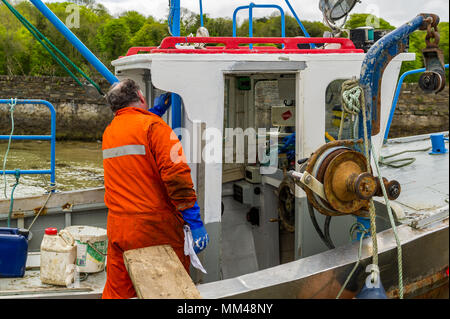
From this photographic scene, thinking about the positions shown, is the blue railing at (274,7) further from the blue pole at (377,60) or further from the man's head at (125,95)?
the man's head at (125,95)

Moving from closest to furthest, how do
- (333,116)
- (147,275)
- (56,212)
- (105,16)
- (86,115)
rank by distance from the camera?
(147,275), (333,116), (56,212), (86,115), (105,16)

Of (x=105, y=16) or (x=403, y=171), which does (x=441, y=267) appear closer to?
(x=403, y=171)

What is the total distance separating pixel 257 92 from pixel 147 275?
2.98 metres

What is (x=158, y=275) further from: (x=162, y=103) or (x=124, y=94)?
(x=162, y=103)

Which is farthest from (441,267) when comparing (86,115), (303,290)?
(86,115)

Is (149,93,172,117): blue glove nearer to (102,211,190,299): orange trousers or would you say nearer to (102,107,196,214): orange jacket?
(102,107,196,214): orange jacket

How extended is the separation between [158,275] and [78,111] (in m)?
24.1

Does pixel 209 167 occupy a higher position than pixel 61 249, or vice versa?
pixel 209 167

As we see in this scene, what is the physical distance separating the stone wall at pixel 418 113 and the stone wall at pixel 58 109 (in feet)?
51.2

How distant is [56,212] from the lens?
4.38 m

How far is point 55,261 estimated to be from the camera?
3.38 metres

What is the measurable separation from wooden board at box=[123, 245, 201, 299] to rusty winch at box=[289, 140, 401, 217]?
0.85 metres

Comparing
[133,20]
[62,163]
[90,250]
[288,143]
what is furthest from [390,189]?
[133,20]

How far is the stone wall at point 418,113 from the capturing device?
81.9ft
